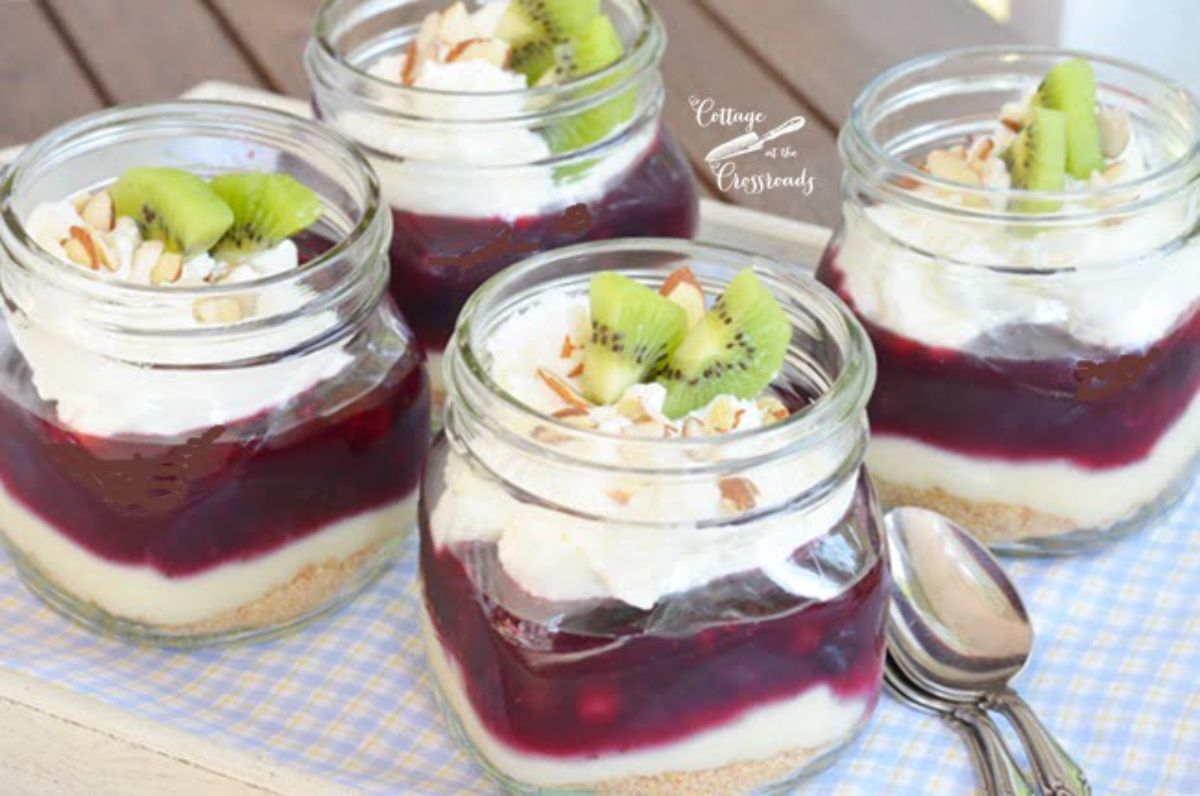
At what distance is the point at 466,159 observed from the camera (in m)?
1.45

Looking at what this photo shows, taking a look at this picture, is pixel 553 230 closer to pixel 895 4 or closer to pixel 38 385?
pixel 38 385

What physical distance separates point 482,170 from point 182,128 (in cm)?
24

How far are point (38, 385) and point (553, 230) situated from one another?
16.7 inches

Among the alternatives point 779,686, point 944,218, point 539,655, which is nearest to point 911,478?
point 944,218

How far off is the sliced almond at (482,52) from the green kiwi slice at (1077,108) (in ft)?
1.44

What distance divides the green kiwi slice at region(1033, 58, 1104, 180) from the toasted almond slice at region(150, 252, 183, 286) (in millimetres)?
685

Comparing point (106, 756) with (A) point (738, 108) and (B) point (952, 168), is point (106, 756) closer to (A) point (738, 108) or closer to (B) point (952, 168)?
(B) point (952, 168)

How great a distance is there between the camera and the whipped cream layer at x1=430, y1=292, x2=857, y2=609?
1.08 m

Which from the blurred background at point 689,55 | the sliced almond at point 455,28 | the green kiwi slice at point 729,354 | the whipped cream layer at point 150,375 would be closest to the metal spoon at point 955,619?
the green kiwi slice at point 729,354

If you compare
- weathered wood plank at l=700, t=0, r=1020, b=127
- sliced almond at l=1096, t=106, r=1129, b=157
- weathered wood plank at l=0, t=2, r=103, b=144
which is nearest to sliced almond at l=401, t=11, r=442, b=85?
sliced almond at l=1096, t=106, r=1129, b=157

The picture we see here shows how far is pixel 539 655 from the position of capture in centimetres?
111

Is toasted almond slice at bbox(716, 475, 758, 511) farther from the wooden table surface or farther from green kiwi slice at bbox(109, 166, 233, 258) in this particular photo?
the wooden table surface

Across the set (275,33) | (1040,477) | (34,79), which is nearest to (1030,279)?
(1040,477)

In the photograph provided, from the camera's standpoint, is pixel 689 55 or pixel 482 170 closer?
pixel 482 170
